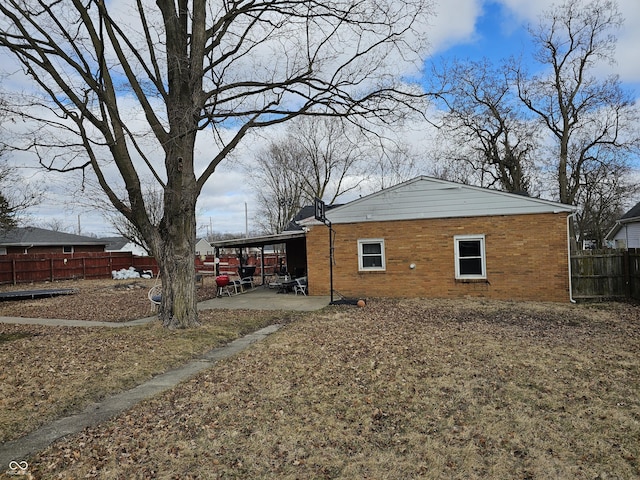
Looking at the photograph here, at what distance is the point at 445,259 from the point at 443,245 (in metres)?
0.47

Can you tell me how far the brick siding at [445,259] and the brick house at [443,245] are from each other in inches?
1.1

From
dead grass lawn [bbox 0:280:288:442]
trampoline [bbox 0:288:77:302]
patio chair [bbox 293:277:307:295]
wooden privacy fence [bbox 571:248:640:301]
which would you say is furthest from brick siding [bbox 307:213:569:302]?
trampoline [bbox 0:288:77:302]

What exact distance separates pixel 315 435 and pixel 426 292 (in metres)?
11.3

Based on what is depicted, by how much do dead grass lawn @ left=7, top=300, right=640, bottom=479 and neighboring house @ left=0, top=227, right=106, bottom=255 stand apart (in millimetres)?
31228

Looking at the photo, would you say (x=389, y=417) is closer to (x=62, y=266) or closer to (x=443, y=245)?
(x=443, y=245)

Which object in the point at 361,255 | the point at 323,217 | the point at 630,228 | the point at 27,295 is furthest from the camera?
the point at 630,228

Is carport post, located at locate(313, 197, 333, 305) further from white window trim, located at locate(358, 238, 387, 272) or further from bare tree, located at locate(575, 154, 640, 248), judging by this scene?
bare tree, located at locate(575, 154, 640, 248)

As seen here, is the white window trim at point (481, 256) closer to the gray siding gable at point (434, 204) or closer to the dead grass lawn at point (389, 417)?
the gray siding gable at point (434, 204)

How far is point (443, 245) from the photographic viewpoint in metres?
14.9

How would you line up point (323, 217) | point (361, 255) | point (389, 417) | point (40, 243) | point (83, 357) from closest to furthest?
point (389, 417), point (83, 357), point (323, 217), point (361, 255), point (40, 243)

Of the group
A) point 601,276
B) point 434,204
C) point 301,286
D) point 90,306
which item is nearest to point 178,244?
point 90,306

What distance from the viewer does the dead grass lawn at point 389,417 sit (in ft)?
12.3

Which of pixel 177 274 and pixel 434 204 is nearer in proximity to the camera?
pixel 177 274

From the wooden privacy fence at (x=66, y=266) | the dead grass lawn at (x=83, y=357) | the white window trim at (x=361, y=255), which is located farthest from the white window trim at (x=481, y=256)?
the wooden privacy fence at (x=66, y=266)
